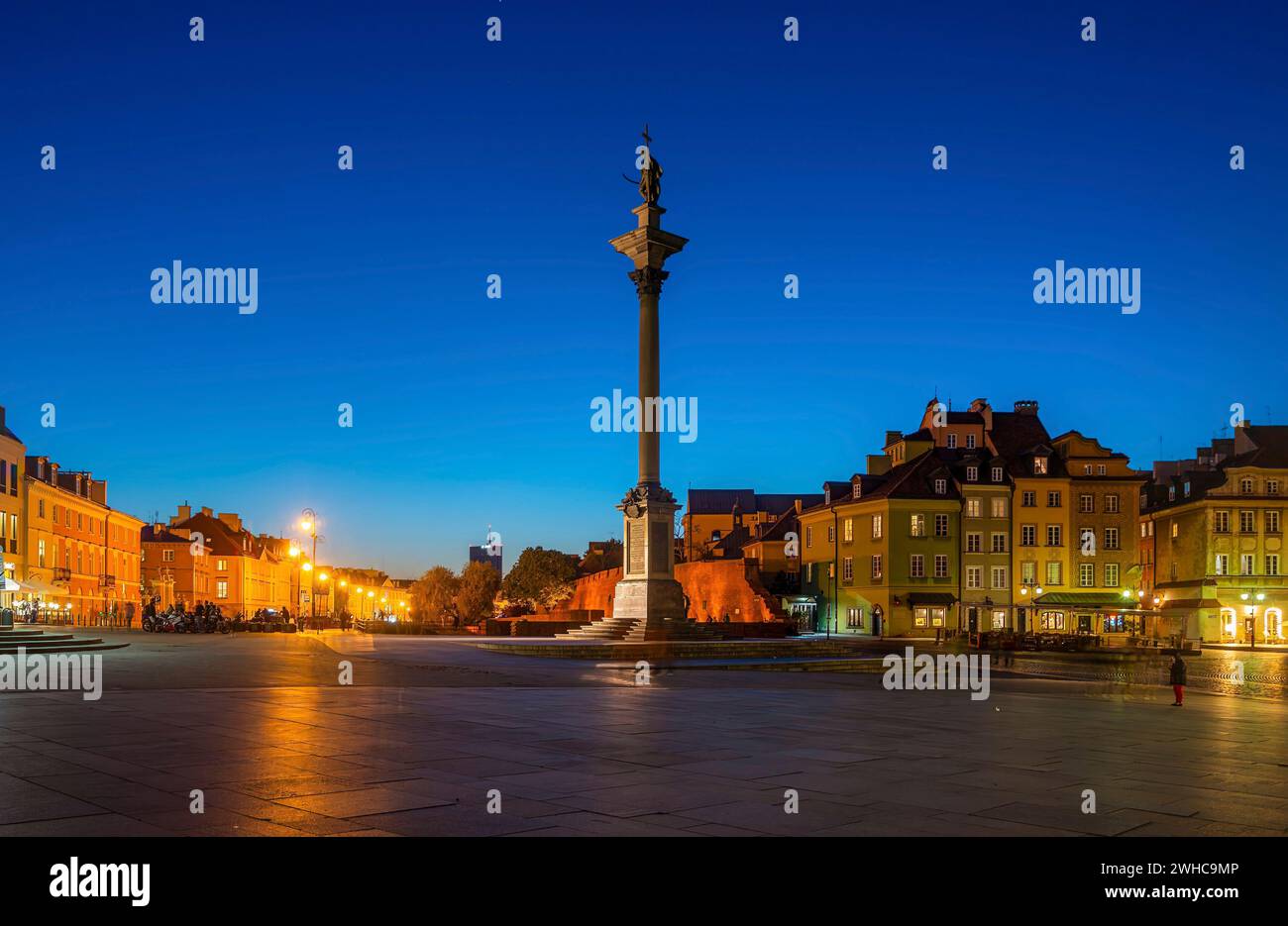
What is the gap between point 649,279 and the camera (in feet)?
139

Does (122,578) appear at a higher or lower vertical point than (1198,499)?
lower

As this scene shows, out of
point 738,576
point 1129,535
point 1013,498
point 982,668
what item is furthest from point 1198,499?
point 982,668

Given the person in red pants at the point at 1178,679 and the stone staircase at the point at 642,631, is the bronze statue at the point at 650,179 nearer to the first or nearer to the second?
the stone staircase at the point at 642,631

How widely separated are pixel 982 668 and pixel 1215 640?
43.1m

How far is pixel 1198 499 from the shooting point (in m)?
71.6

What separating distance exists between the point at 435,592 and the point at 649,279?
9971 centimetres

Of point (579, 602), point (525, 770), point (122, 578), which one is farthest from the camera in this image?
point (579, 602)

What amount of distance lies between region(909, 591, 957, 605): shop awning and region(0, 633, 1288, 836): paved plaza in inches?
1921

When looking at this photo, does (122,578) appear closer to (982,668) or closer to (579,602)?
(579,602)

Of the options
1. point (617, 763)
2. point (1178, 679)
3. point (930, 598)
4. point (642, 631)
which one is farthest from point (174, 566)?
point (617, 763)

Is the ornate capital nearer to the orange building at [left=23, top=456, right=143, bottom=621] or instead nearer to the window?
the orange building at [left=23, top=456, right=143, bottom=621]

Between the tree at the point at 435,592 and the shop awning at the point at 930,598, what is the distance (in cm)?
7203


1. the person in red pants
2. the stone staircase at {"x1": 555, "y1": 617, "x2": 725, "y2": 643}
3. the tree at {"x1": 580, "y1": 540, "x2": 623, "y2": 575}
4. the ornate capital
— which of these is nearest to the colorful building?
the stone staircase at {"x1": 555, "y1": 617, "x2": 725, "y2": 643}
